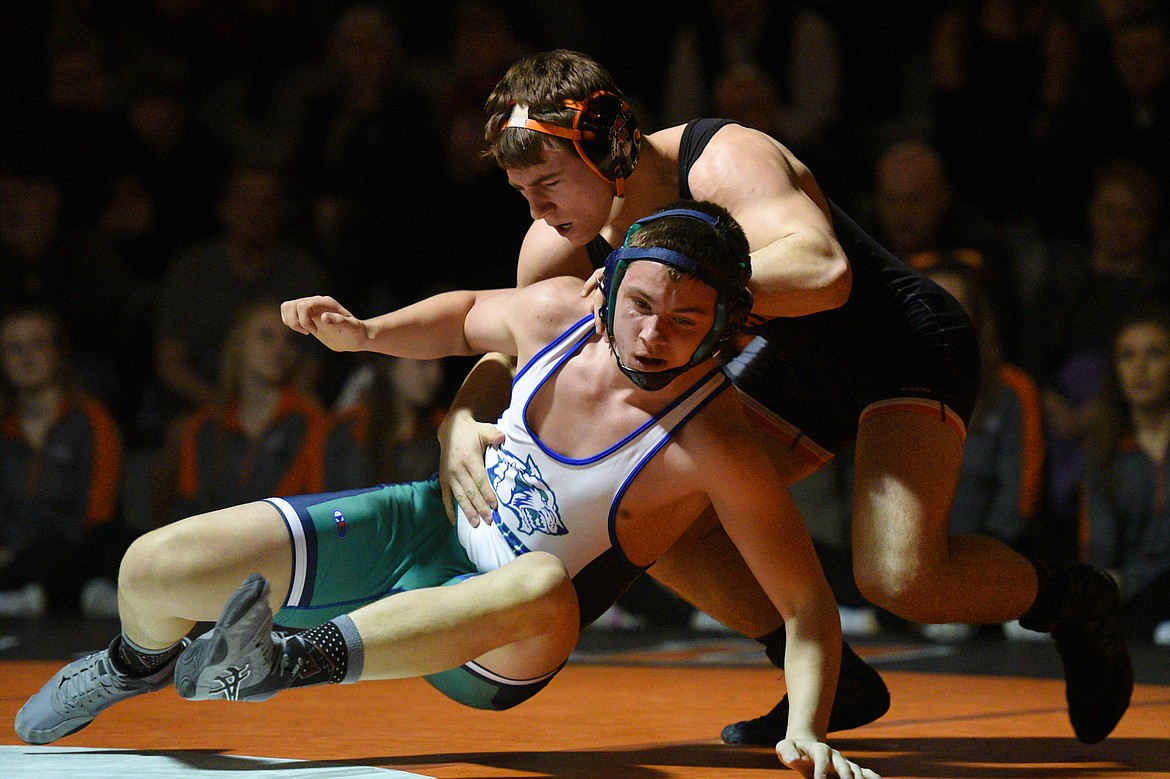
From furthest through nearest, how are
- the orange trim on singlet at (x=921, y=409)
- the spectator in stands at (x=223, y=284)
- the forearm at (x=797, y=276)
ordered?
the spectator in stands at (x=223, y=284) → the orange trim on singlet at (x=921, y=409) → the forearm at (x=797, y=276)

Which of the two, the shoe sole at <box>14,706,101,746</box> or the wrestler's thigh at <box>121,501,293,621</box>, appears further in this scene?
the shoe sole at <box>14,706,101,746</box>

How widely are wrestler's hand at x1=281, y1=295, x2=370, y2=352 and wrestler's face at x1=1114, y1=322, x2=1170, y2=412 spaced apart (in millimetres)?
3145

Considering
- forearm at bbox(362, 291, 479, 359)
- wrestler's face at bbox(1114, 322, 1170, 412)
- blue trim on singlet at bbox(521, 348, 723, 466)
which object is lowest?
wrestler's face at bbox(1114, 322, 1170, 412)

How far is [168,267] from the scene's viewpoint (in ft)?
22.1

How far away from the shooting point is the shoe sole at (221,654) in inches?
77.8

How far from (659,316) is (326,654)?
0.68 m

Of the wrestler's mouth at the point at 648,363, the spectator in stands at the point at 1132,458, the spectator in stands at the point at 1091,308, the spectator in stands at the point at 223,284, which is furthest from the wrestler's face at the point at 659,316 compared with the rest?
the spectator in stands at the point at 223,284

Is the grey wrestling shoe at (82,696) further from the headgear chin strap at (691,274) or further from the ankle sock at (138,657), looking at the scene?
the headgear chin strap at (691,274)

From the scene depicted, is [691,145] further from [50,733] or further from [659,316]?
[50,733]

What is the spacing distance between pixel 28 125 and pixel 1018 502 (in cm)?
464

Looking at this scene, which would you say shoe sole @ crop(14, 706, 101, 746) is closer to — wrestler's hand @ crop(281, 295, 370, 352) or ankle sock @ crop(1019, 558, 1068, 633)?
wrestler's hand @ crop(281, 295, 370, 352)

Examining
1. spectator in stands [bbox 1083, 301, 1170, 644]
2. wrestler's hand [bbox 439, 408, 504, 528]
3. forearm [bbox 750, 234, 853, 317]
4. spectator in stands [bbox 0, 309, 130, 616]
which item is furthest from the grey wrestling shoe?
spectator in stands [bbox 1083, 301, 1170, 644]

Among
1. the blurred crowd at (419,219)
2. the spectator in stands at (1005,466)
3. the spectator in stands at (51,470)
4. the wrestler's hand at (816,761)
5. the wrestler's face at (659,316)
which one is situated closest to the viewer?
the wrestler's hand at (816,761)

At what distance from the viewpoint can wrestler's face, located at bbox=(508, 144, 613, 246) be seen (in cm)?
245
